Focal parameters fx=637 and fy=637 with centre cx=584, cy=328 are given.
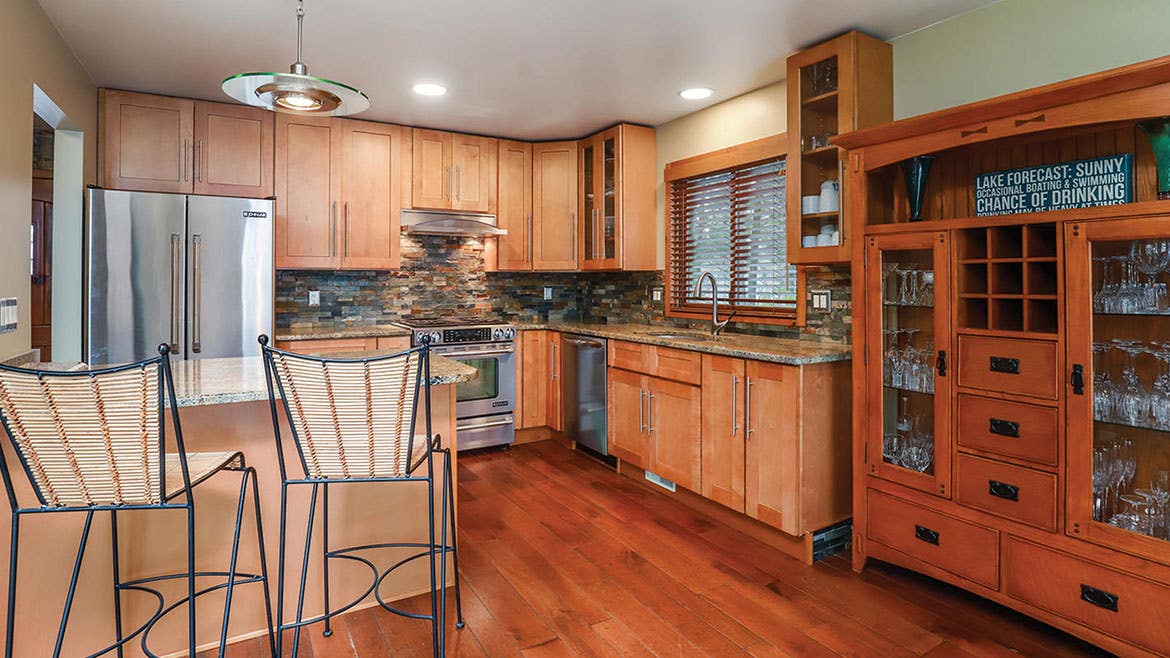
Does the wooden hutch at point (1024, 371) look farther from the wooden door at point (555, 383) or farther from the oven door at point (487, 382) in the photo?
the oven door at point (487, 382)

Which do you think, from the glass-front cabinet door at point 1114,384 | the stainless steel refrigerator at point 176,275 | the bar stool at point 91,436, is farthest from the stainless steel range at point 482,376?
the glass-front cabinet door at point 1114,384

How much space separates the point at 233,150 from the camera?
13.0 ft

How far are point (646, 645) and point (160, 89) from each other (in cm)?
396

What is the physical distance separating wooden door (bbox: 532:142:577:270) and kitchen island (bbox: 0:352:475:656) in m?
2.60

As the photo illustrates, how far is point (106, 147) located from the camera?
3.63 meters

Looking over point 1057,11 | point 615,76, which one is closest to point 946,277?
point 1057,11

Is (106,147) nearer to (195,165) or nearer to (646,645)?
(195,165)

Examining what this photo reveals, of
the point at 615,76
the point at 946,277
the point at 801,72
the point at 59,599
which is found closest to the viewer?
the point at 59,599

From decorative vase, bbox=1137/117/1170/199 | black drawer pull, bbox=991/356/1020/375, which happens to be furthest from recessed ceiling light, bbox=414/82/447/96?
decorative vase, bbox=1137/117/1170/199

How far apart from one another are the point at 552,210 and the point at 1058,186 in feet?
11.0

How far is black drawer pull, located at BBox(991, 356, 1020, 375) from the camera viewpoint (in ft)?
7.17

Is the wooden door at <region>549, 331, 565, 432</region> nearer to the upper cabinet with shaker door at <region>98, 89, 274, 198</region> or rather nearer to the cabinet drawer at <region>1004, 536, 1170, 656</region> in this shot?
the upper cabinet with shaker door at <region>98, 89, 274, 198</region>

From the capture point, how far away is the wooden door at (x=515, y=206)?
4902 mm

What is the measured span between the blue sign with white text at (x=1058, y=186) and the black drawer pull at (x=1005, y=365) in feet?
1.80
